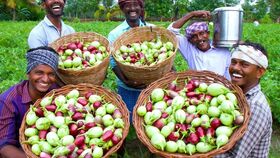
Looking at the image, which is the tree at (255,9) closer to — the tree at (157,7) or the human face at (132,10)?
the tree at (157,7)

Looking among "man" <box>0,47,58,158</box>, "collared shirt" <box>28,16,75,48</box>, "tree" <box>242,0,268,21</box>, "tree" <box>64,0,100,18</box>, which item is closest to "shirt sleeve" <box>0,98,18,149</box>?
"man" <box>0,47,58,158</box>

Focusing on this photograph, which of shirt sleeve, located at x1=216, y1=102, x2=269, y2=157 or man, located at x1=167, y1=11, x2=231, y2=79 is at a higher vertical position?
man, located at x1=167, y1=11, x2=231, y2=79

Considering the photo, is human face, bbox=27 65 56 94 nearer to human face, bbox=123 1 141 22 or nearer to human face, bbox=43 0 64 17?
human face, bbox=43 0 64 17

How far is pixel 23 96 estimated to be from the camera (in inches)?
123

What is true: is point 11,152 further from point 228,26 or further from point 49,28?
point 228,26

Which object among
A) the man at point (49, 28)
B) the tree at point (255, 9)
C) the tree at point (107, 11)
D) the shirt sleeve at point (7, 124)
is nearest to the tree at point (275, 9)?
the tree at point (255, 9)

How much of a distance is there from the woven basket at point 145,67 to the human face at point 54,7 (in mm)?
649

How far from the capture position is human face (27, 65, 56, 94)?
3.03m

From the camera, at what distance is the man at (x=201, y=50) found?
3.73 meters

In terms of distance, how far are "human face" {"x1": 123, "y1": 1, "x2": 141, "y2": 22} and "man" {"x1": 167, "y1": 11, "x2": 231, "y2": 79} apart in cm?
39

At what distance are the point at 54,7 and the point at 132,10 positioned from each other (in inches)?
28.8

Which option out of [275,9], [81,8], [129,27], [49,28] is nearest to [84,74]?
[49,28]

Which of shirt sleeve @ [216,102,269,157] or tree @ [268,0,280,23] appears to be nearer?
shirt sleeve @ [216,102,269,157]

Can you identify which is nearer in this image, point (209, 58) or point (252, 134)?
point (252, 134)
